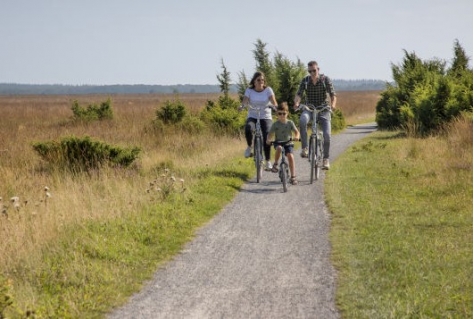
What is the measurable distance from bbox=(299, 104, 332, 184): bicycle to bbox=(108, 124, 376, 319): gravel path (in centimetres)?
245

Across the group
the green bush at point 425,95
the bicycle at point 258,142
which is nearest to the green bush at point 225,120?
the green bush at point 425,95

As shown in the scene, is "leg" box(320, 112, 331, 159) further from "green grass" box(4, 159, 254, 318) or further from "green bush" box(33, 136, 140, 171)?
"green bush" box(33, 136, 140, 171)

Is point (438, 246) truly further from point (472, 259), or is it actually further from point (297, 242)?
point (297, 242)

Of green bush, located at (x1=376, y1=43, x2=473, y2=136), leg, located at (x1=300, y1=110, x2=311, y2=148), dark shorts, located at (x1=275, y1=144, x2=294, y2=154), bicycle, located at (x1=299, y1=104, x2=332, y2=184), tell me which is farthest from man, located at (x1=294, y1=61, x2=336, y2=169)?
green bush, located at (x1=376, y1=43, x2=473, y2=136)

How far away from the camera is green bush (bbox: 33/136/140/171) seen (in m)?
15.1

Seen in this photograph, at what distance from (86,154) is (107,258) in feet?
29.0

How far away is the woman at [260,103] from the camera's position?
488 inches

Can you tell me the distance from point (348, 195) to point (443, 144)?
25.8 ft

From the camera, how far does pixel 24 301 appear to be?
17.7 ft

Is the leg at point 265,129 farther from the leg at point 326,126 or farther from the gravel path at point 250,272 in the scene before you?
the gravel path at point 250,272

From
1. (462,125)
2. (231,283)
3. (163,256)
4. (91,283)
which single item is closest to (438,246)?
(231,283)

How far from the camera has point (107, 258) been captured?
692 centimetres

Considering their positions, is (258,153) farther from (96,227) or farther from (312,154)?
(96,227)

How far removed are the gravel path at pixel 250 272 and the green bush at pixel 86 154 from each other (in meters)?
5.87
